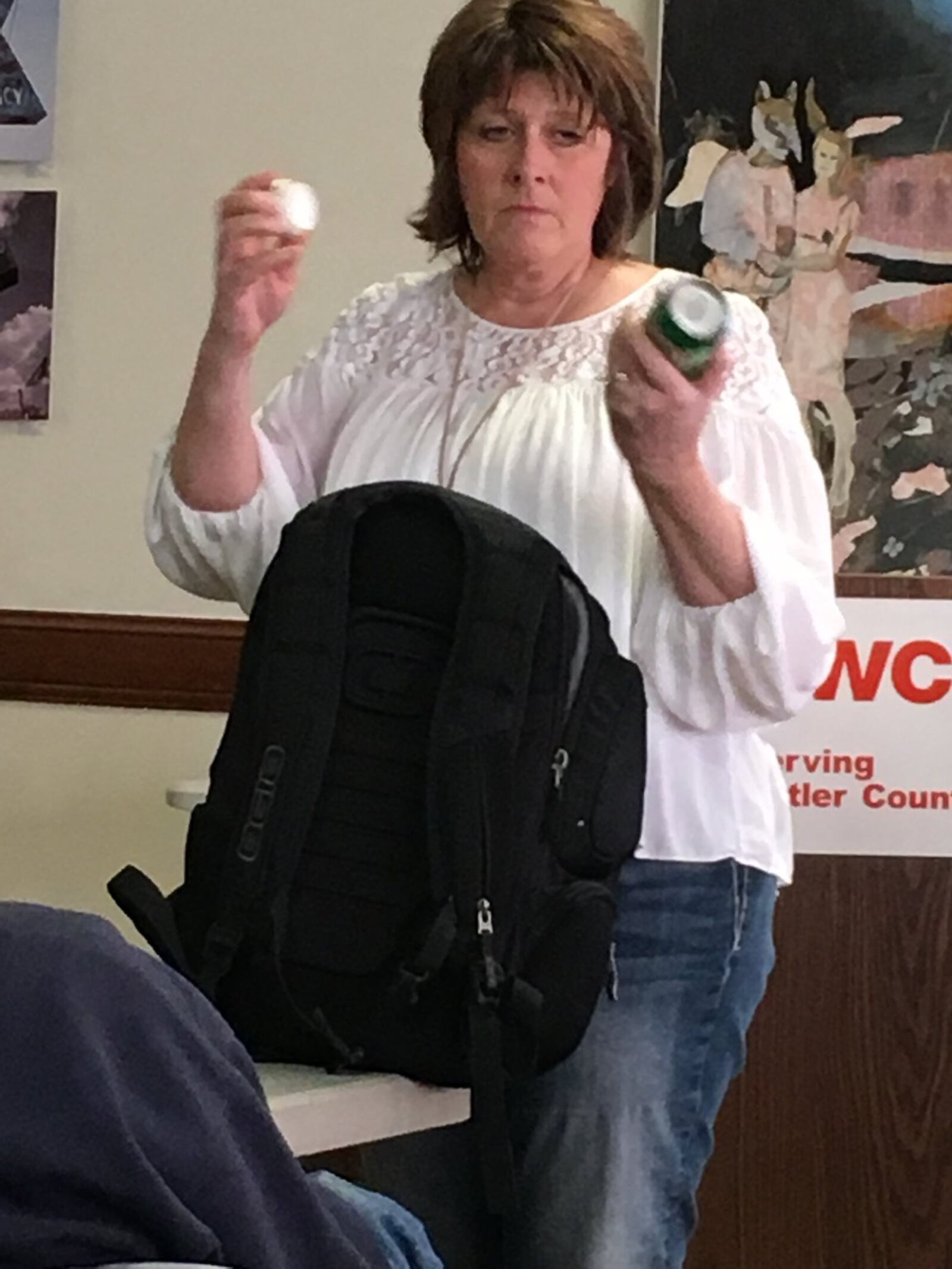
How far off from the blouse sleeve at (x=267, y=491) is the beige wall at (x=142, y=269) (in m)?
0.74

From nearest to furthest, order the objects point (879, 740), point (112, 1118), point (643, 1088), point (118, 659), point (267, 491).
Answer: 1. point (112, 1118)
2. point (643, 1088)
3. point (267, 491)
4. point (879, 740)
5. point (118, 659)

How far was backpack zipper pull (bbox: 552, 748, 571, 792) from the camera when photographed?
0.96m

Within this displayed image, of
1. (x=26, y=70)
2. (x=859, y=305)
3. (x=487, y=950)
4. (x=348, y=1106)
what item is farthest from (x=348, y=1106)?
(x=26, y=70)

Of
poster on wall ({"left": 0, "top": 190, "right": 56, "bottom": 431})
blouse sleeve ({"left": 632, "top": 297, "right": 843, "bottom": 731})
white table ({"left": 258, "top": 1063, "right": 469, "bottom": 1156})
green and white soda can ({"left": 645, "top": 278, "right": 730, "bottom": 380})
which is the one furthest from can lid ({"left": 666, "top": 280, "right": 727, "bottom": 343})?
poster on wall ({"left": 0, "top": 190, "right": 56, "bottom": 431})

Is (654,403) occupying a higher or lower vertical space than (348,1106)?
higher

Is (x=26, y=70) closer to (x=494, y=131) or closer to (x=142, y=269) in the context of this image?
(x=142, y=269)

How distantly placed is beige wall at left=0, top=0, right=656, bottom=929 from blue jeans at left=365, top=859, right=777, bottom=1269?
3.11 ft

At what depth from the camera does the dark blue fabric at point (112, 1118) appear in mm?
495

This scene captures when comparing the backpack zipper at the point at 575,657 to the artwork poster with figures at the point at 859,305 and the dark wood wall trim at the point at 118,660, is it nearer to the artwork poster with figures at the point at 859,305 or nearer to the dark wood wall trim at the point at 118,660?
the artwork poster with figures at the point at 859,305

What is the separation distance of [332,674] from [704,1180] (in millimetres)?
1033

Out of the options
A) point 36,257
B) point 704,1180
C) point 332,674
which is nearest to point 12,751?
point 36,257

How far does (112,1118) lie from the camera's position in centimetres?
50

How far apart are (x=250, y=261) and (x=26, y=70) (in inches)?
41.4

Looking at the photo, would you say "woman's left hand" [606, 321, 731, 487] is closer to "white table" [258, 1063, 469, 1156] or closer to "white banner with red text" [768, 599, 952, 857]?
"white table" [258, 1063, 469, 1156]
